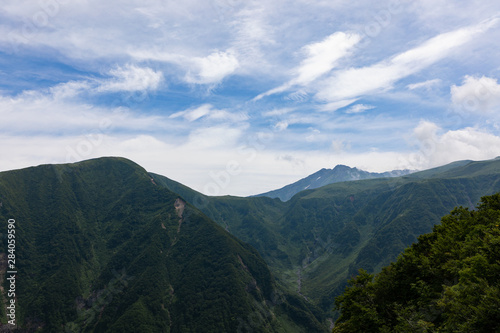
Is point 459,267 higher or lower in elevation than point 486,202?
lower

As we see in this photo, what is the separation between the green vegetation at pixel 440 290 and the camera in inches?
1415

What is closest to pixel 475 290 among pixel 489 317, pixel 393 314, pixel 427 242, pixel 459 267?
pixel 489 317

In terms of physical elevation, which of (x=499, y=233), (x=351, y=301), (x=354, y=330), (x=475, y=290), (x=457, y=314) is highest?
(x=499, y=233)

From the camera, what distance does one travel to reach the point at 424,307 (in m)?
48.1

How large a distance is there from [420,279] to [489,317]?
22661 mm

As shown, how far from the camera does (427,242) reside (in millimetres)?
70062

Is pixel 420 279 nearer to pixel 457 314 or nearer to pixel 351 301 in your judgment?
pixel 351 301

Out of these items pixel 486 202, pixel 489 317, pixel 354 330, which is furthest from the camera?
pixel 486 202

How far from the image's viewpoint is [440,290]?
51.1 metres

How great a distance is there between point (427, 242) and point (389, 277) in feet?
62.4

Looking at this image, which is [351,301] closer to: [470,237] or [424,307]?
[424,307]

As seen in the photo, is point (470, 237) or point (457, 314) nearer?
point (457, 314)

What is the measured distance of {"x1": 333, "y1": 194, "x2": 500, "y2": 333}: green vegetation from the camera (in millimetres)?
35938

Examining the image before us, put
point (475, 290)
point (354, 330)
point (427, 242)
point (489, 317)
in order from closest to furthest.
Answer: point (489, 317)
point (475, 290)
point (354, 330)
point (427, 242)
